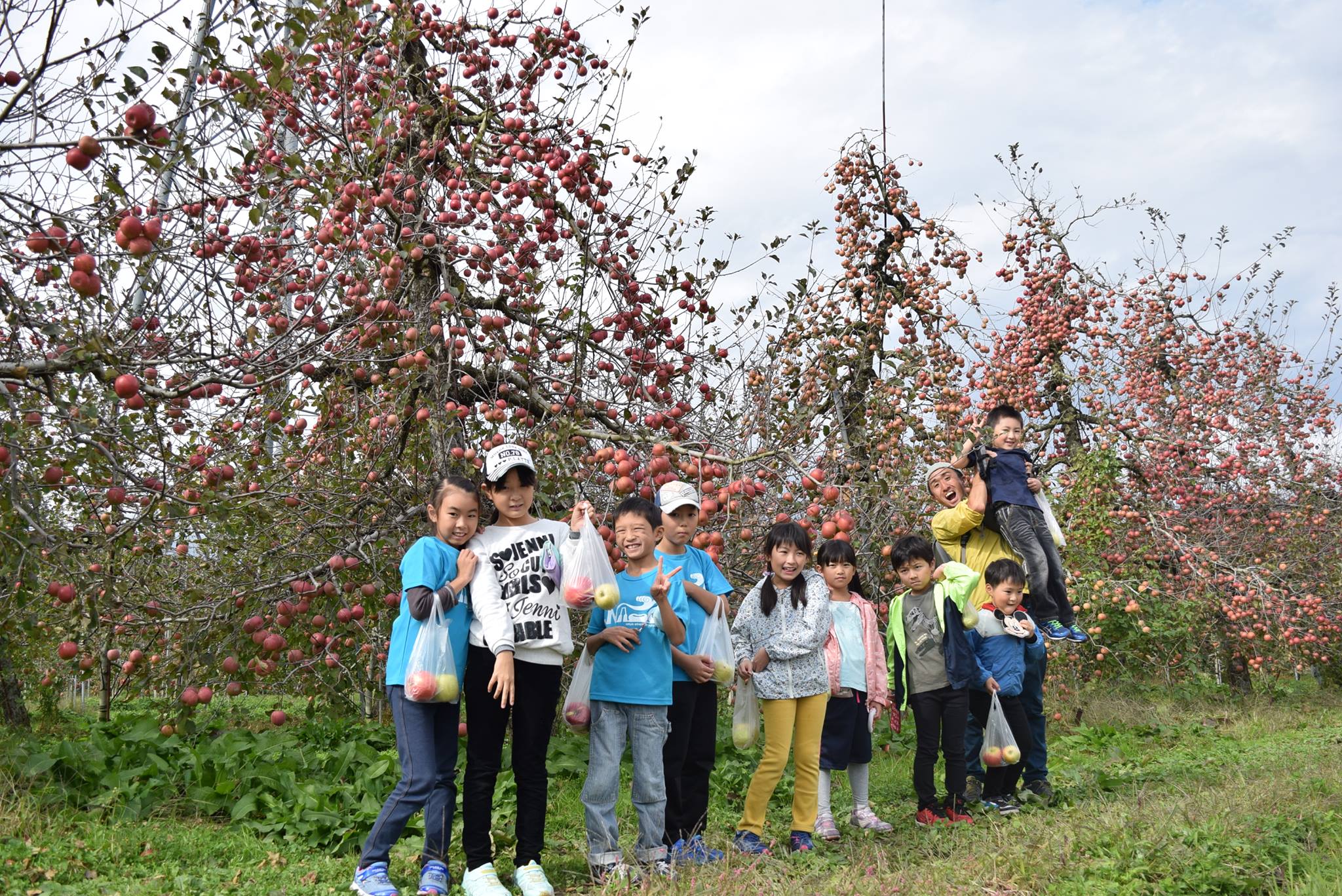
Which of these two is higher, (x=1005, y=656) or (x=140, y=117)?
(x=140, y=117)

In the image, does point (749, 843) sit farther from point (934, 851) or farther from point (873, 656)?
point (873, 656)

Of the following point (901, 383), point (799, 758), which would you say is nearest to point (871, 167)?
point (901, 383)

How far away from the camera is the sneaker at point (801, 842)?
402cm

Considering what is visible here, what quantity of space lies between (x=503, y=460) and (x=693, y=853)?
5.44ft

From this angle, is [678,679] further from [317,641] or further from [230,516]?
[230,516]

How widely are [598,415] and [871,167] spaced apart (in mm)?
4229

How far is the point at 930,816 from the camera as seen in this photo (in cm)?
444

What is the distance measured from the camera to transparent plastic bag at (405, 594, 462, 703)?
308 centimetres

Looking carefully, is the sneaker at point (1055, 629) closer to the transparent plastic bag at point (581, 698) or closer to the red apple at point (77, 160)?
the transparent plastic bag at point (581, 698)

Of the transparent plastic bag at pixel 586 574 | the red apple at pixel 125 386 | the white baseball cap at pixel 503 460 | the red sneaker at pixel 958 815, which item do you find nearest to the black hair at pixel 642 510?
the transparent plastic bag at pixel 586 574

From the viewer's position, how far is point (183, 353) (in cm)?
378

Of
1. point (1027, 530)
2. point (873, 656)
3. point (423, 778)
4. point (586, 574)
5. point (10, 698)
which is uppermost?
point (1027, 530)

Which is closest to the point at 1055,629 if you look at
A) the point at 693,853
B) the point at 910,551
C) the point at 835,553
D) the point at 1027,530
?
the point at 1027,530

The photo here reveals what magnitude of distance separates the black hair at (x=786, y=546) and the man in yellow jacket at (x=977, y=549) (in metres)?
0.97
